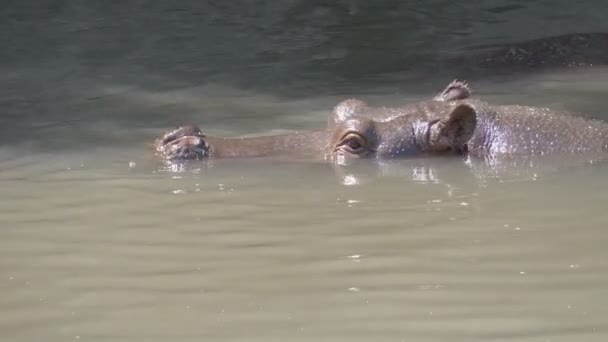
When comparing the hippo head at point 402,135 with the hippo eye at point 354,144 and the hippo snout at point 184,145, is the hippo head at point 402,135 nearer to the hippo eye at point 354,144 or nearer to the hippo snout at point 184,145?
the hippo eye at point 354,144

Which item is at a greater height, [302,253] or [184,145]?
[184,145]

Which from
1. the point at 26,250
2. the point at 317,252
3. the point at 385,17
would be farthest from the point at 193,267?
the point at 385,17

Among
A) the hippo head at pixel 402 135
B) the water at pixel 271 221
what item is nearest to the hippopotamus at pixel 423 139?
the hippo head at pixel 402 135

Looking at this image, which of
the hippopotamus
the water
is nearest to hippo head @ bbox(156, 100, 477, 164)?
the hippopotamus

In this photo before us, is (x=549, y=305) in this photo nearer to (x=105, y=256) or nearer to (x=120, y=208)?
(x=105, y=256)

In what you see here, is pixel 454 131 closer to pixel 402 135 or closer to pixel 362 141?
pixel 402 135

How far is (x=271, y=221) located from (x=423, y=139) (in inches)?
68.7

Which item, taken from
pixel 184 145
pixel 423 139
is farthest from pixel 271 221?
pixel 423 139

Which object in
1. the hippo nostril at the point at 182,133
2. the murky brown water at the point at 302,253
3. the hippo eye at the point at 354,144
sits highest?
the hippo nostril at the point at 182,133

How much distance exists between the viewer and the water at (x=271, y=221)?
164 inches

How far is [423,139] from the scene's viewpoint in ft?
23.4

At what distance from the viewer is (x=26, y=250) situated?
5.28 meters

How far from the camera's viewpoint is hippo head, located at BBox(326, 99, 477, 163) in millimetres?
7043

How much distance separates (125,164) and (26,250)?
1.99m
